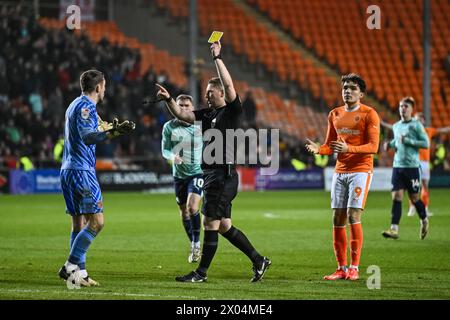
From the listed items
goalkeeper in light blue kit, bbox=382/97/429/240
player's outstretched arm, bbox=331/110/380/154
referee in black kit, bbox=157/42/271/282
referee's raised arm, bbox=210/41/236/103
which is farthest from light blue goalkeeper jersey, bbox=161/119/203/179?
goalkeeper in light blue kit, bbox=382/97/429/240

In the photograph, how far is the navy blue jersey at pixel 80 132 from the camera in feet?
34.2

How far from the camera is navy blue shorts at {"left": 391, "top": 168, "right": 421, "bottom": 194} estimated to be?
689 inches

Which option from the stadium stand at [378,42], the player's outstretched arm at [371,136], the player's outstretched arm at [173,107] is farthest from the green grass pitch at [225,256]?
the stadium stand at [378,42]

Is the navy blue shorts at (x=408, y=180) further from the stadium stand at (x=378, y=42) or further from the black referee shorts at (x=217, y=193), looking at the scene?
the stadium stand at (x=378, y=42)

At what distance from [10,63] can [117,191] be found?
17.1 ft

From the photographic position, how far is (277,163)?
32.7 meters

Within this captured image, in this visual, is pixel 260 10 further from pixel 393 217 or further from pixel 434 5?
pixel 393 217

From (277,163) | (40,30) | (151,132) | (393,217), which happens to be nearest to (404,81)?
(277,163)

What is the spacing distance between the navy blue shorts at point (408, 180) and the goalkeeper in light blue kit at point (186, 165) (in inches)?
174

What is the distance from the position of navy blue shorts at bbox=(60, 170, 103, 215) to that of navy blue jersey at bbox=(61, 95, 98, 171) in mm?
87

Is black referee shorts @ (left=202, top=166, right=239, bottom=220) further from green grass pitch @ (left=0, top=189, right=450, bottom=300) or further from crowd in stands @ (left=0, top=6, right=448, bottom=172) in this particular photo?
crowd in stands @ (left=0, top=6, right=448, bottom=172)

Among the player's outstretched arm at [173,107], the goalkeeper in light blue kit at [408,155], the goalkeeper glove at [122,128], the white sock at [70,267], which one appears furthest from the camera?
the goalkeeper in light blue kit at [408,155]

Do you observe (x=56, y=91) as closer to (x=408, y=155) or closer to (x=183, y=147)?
(x=408, y=155)

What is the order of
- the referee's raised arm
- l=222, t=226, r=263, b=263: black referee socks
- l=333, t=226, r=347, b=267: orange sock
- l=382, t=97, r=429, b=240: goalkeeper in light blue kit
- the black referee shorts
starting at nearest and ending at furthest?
1. the referee's raised arm
2. the black referee shorts
3. l=222, t=226, r=263, b=263: black referee socks
4. l=333, t=226, r=347, b=267: orange sock
5. l=382, t=97, r=429, b=240: goalkeeper in light blue kit
